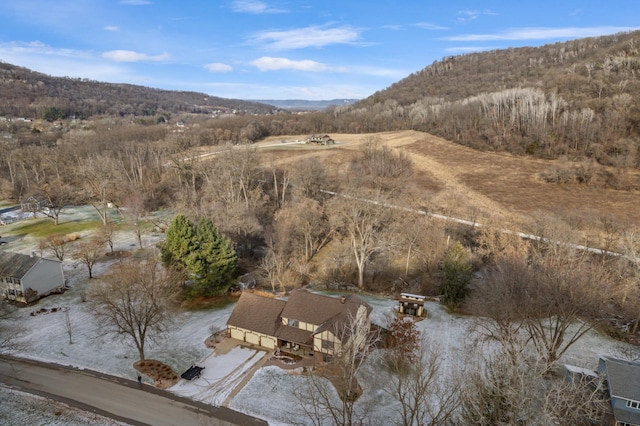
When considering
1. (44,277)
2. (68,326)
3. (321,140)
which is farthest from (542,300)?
(321,140)

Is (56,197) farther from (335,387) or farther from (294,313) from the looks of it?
(335,387)

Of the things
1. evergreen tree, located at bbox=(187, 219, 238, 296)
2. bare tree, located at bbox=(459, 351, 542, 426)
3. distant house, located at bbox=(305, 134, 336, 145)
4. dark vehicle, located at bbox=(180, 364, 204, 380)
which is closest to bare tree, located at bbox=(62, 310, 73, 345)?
evergreen tree, located at bbox=(187, 219, 238, 296)

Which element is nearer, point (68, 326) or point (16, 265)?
point (68, 326)

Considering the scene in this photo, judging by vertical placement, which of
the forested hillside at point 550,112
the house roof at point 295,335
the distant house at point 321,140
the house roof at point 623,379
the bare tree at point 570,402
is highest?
the forested hillside at point 550,112

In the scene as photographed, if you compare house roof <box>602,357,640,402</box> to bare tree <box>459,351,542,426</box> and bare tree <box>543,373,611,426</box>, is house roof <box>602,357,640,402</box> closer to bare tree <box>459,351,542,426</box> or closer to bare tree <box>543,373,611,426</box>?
bare tree <box>543,373,611,426</box>

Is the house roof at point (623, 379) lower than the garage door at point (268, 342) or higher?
higher

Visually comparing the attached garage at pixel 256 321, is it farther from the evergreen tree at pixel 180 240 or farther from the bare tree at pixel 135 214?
the bare tree at pixel 135 214

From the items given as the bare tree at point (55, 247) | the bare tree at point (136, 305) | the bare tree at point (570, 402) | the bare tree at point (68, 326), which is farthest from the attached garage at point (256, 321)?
the bare tree at point (55, 247)

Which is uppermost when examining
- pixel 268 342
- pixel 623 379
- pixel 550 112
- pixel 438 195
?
pixel 550 112
